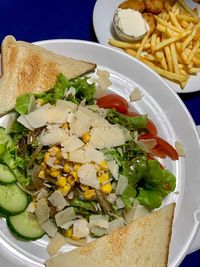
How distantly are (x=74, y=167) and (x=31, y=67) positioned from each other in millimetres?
617

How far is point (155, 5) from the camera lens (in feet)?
10.4

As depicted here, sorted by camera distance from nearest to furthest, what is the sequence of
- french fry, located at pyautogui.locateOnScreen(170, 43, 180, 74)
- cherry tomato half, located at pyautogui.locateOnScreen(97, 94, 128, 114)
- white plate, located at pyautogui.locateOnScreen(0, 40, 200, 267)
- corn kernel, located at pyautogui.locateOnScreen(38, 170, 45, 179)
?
1. corn kernel, located at pyautogui.locateOnScreen(38, 170, 45, 179)
2. white plate, located at pyautogui.locateOnScreen(0, 40, 200, 267)
3. cherry tomato half, located at pyautogui.locateOnScreen(97, 94, 128, 114)
4. french fry, located at pyautogui.locateOnScreen(170, 43, 180, 74)

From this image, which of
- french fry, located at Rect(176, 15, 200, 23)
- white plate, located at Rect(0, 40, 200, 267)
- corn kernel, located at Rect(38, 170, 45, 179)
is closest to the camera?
corn kernel, located at Rect(38, 170, 45, 179)

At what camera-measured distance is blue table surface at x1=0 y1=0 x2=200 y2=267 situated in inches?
120

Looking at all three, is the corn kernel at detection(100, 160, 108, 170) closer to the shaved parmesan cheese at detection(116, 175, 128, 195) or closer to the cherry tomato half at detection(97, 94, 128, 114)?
the shaved parmesan cheese at detection(116, 175, 128, 195)

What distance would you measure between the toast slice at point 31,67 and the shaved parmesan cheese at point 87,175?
50 cm

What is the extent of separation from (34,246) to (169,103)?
3.39ft

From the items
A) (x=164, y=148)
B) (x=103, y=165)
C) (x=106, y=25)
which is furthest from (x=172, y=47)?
(x=103, y=165)

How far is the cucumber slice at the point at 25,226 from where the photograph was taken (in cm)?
238

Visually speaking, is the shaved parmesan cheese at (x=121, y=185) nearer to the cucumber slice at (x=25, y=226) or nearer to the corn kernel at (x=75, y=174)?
the corn kernel at (x=75, y=174)

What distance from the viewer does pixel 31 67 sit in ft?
8.76

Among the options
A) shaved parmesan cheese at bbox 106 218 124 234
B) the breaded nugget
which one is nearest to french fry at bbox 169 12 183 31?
the breaded nugget

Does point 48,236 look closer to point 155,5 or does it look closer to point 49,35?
point 49,35

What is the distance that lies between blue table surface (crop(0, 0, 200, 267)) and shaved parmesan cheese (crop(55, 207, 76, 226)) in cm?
105
